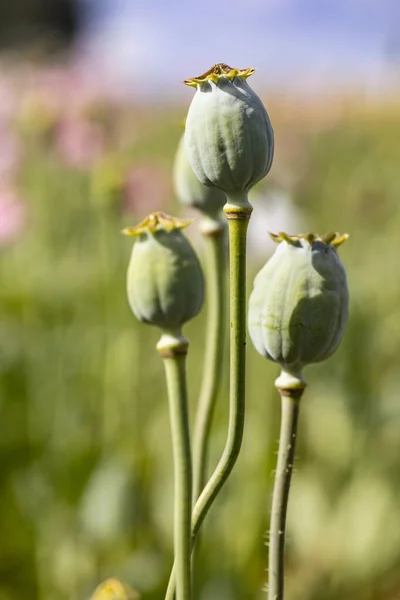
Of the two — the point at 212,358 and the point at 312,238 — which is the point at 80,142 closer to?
the point at 212,358

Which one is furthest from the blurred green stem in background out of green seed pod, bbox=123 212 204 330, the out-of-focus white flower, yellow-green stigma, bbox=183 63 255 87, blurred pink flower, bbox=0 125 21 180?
blurred pink flower, bbox=0 125 21 180

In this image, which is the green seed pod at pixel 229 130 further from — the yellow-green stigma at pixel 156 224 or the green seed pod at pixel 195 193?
the green seed pod at pixel 195 193

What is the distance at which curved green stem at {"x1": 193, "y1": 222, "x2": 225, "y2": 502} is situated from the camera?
0.46 m

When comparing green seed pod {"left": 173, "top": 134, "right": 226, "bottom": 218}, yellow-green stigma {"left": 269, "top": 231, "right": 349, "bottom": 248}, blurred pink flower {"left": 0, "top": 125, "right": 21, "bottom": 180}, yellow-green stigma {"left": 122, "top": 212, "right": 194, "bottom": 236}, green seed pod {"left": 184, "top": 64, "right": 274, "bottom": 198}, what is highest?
blurred pink flower {"left": 0, "top": 125, "right": 21, "bottom": 180}

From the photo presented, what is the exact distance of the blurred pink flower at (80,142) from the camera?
4.30ft

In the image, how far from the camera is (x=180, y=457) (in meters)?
0.36

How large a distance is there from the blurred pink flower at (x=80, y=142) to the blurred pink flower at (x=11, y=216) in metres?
0.10

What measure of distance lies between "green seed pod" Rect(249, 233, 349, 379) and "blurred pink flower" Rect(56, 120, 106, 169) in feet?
3.27

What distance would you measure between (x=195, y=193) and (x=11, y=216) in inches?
31.1

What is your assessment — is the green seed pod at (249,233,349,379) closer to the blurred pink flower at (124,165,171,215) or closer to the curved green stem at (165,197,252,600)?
the curved green stem at (165,197,252,600)

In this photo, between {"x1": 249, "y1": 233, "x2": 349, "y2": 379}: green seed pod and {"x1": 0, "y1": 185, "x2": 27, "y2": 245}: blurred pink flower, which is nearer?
{"x1": 249, "y1": 233, "x2": 349, "y2": 379}: green seed pod

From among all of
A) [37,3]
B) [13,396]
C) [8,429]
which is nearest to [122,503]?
[8,429]

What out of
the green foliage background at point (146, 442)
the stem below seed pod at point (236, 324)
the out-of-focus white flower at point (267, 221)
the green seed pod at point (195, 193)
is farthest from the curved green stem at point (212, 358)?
the out-of-focus white flower at point (267, 221)

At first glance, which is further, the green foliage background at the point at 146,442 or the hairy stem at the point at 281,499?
the green foliage background at the point at 146,442
